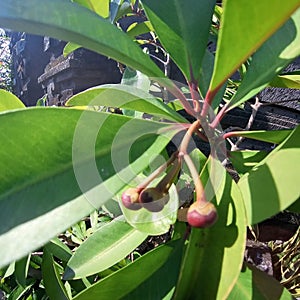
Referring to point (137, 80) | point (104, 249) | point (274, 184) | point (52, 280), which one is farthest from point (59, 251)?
point (274, 184)

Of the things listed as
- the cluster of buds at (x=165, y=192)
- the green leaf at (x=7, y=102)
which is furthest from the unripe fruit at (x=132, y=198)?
the green leaf at (x=7, y=102)

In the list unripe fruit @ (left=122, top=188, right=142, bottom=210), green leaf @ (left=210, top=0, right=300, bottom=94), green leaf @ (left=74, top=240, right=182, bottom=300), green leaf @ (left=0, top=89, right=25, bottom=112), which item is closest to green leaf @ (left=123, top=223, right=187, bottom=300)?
green leaf @ (left=74, top=240, right=182, bottom=300)

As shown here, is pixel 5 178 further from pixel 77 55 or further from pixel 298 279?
pixel 77 55

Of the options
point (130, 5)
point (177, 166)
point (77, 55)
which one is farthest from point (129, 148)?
point (77, 55)

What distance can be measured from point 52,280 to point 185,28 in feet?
1.58

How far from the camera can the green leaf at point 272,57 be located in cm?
40

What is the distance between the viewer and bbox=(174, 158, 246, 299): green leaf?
15.4 inches

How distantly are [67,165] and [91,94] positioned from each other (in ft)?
0.66

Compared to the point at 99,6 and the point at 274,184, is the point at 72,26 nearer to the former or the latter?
the point at 274,184

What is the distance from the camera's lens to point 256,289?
0.47 m

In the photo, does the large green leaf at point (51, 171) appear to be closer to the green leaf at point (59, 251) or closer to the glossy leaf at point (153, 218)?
the glossy leaf at point (153, 218)

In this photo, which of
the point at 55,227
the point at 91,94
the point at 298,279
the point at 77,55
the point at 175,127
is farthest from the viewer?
the point at 77,55

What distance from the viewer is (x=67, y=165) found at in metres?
0.37

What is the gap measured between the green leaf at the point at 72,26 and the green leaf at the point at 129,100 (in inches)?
1.4
